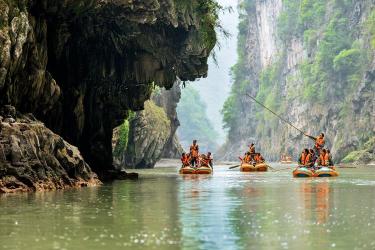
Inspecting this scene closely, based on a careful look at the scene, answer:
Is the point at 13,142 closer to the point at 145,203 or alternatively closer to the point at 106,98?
the point at 145,203

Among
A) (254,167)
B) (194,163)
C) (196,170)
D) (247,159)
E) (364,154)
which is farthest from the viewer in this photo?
(364,154)

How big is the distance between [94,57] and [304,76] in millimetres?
79223

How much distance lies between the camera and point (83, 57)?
37469 millimetres

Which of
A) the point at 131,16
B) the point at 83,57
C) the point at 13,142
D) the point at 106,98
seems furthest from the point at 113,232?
the point at 106,98

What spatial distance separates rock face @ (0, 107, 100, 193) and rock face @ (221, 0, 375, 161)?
57095mm

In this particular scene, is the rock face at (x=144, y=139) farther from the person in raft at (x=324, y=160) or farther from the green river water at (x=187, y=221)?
the green river water at (x=187, y=221)

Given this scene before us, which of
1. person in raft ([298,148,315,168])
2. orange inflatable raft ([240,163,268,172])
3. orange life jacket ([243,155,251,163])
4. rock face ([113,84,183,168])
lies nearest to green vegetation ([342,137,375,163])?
rock face ([113,84,183,168])

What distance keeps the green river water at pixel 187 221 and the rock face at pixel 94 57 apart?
19.7 feet

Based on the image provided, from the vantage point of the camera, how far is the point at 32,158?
82.5 feet

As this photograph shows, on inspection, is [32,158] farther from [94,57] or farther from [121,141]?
[121,141]

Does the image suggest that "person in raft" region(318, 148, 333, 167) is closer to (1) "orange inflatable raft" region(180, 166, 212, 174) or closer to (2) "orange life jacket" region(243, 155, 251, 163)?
(1) "orange inflatable raft" region(180, 166, 212, 174)

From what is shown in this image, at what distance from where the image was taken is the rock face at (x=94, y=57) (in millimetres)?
27031

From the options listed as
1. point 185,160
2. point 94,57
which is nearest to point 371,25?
point 185,160

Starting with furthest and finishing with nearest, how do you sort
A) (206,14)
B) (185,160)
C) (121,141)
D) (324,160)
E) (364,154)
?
(364,154), (121,141), (185,160), (324,160), (206,14)
